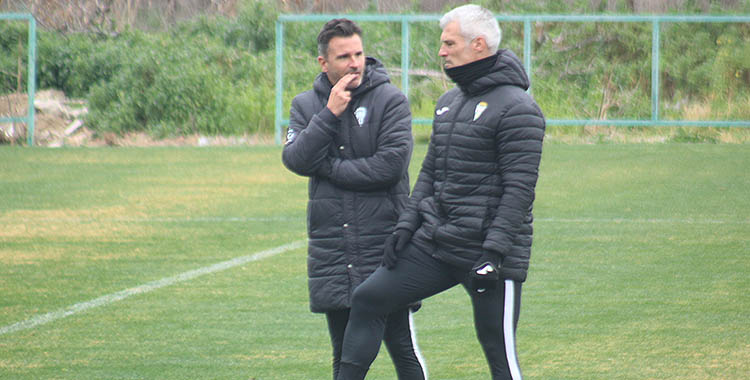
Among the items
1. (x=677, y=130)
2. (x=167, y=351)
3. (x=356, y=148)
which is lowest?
(x=677, y=130)

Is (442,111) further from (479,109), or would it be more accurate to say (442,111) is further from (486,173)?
(486,173)

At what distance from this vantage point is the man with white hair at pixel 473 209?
13.8ft

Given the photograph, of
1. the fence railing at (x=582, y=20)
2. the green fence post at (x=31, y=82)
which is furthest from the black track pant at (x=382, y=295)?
the green fence post at (x=31, y=82)

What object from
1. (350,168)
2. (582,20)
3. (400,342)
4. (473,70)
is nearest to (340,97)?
(350,168)

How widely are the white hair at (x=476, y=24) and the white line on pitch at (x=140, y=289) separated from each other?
384 centimetres

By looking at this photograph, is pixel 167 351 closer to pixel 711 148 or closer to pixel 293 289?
pixel 293 289

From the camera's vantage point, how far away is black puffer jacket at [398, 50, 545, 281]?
13.7ft

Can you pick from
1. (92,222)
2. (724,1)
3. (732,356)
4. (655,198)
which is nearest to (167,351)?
(732,356)

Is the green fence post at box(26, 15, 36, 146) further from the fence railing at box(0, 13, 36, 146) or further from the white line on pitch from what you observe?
the white line on pitch

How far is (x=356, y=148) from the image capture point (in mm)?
4672

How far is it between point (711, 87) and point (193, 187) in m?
10.7

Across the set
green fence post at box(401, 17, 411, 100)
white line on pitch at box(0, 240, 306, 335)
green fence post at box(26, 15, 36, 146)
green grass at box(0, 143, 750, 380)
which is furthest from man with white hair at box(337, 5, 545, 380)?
green fence post at box(26, 15, 36, 146)

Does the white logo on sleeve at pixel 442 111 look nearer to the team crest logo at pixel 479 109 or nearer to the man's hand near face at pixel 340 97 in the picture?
the team crest logo at pixel 479 109

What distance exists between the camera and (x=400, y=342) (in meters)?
4.75
